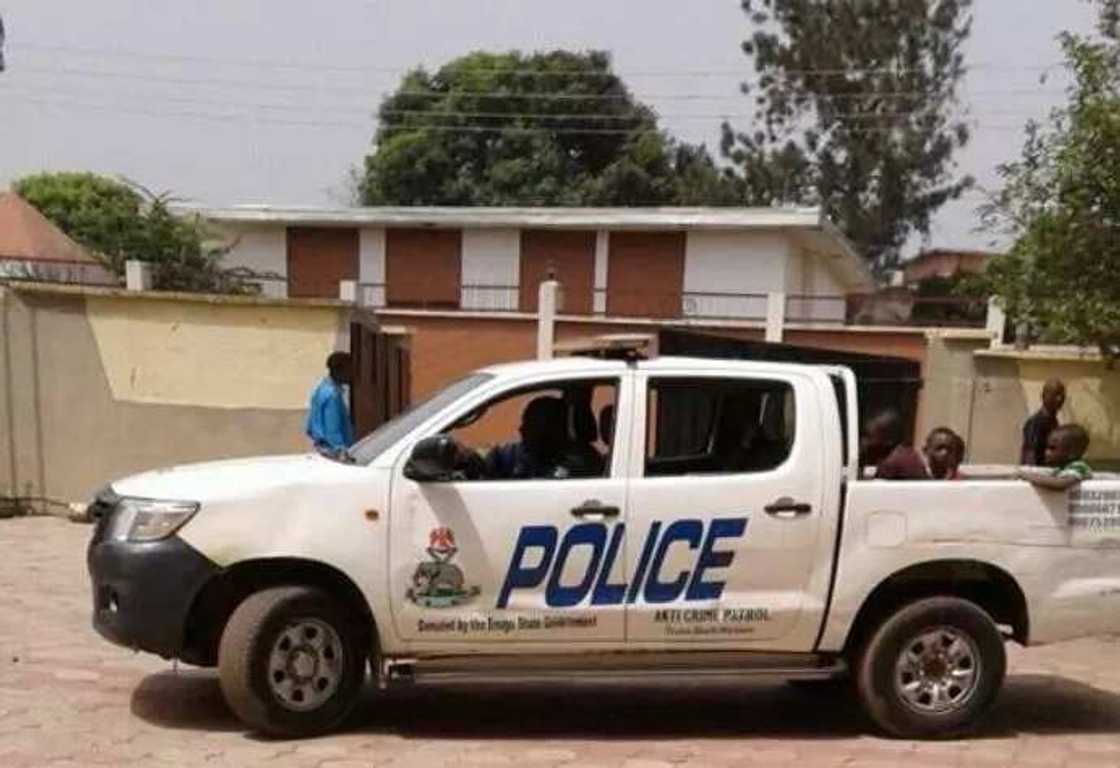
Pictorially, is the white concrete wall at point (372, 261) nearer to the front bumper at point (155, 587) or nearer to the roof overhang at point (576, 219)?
the roof overhang at point (576, 219)

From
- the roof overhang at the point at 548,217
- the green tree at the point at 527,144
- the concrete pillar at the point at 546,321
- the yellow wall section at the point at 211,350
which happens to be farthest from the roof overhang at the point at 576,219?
the yellow wall section at the point at 211,350

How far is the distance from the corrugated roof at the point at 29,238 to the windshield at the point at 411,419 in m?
22.1

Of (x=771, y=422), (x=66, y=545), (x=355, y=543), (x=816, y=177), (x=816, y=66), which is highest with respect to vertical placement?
(x=816, y=66)

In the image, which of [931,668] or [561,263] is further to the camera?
[561,263]

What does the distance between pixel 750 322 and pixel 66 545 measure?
15.4m

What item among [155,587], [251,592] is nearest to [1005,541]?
[251,592]

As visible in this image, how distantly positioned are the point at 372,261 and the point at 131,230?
18.9 ft

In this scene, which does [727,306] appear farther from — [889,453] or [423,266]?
[889,453]

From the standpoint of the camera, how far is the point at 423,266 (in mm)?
31844

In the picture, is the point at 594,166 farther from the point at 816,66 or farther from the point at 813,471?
the point at 813,471

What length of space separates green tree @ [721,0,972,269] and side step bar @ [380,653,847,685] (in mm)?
38329

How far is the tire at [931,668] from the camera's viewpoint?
6.01 m

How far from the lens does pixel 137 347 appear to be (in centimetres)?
1181

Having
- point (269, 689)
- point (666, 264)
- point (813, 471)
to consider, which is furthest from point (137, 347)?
point (666, 264)
